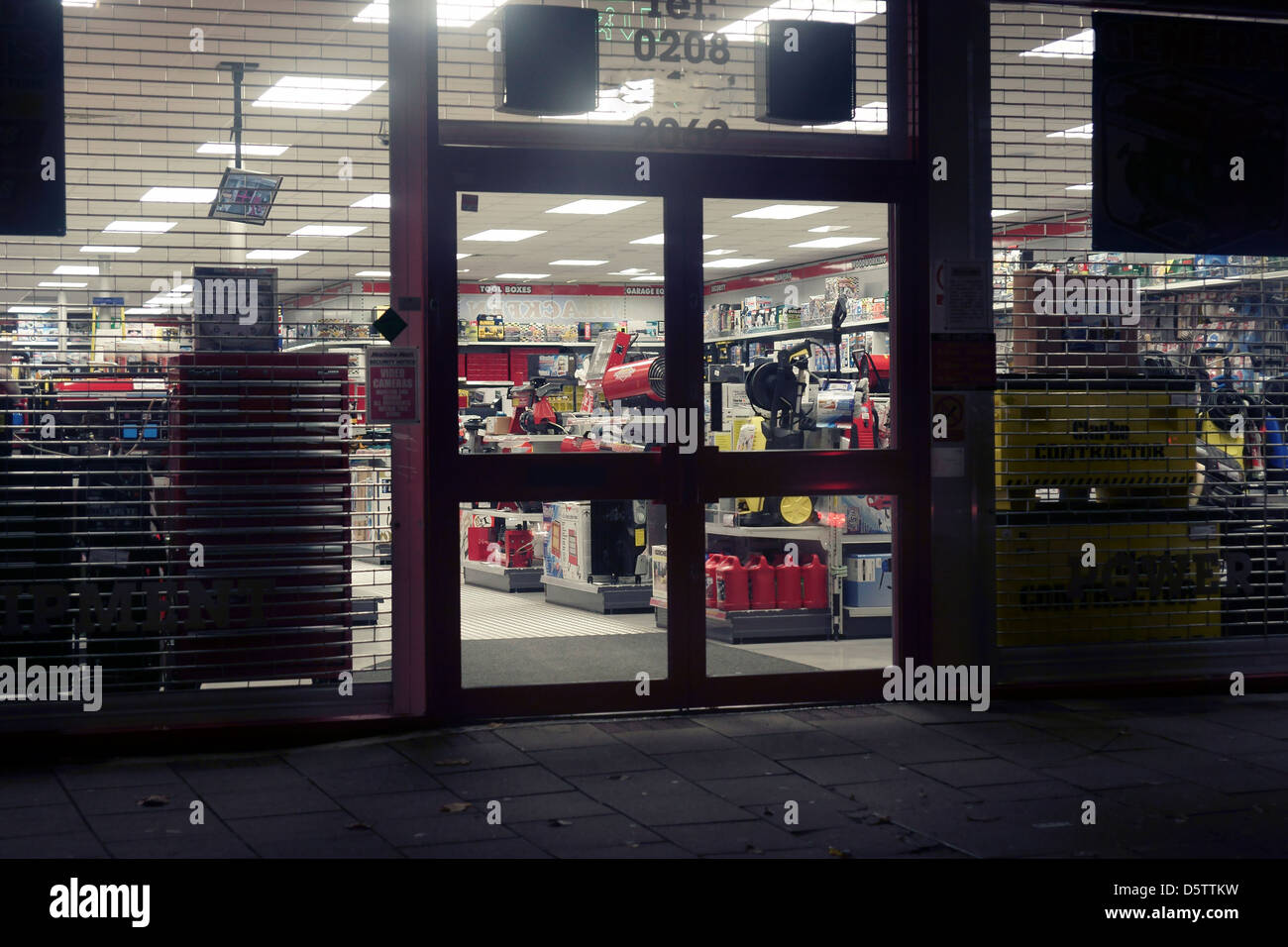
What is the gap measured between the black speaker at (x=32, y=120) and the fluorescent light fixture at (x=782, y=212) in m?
2.62

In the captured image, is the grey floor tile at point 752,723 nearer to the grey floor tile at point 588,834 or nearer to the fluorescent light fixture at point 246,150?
the grey floor tile at point 588,834

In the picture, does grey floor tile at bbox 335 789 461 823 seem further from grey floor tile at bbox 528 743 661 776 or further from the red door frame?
the red door frame

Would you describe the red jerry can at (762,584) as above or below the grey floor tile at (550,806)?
above

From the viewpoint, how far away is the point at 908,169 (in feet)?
18.9

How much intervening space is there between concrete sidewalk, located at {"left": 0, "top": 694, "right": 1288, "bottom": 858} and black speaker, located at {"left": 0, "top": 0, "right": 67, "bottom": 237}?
6.51 ft

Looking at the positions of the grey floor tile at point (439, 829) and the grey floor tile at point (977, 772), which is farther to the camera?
the grey floor tile at point (977, 772)

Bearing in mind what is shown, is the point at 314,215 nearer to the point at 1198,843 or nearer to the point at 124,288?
the point at 124,288

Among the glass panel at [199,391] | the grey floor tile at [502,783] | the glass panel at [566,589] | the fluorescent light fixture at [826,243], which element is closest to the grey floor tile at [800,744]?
the glass panel at [566,589]

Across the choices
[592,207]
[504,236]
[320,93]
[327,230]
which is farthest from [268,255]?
[592,207]

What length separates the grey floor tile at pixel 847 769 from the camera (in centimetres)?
454

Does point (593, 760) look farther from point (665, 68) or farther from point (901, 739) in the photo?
point (665, 68)

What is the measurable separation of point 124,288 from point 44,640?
1.35 meters

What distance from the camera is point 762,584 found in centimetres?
748

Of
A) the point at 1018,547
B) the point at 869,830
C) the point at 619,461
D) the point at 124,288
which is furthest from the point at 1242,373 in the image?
the point at 124,288
